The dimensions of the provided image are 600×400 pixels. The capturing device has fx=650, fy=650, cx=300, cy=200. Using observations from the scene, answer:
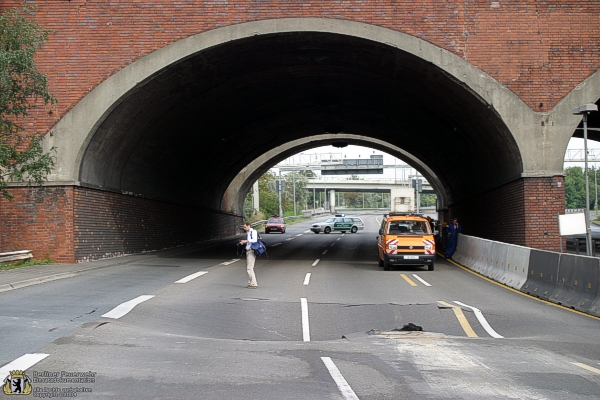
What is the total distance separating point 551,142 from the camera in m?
21.8

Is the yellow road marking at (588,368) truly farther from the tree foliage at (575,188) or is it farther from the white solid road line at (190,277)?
the tree foliage at (575,188)

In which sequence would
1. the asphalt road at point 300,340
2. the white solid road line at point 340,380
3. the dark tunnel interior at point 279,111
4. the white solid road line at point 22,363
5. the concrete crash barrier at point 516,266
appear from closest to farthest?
the white solid road line at point 340,380, the asphalt road at point 300,340, the white solid road line at point 22,363, the concrete crash barrier at point 516,266, the dark tunnel interior at point 279,111

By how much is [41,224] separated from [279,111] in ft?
50.7

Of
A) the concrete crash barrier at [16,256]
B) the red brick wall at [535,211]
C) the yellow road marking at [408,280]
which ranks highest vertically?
the red brick wall at [535,211]

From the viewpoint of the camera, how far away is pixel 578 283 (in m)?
13.4

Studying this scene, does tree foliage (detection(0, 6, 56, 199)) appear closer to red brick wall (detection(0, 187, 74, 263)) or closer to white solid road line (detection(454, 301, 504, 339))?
red brick wall (detection(0, 187, 74, 263))

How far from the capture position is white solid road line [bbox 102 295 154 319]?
1129 cm

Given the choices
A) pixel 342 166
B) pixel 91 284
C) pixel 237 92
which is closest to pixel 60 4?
pixel 237 92

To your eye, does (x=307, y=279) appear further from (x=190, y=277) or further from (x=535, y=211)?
(x=535, y=211)

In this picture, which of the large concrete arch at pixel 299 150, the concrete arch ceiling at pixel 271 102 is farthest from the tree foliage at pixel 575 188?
the concrete arch ceiling at pixel 271 102

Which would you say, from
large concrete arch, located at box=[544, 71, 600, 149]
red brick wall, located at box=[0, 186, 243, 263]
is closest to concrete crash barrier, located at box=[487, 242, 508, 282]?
large concrete arch, located at box=[544, 71, 600, 149]

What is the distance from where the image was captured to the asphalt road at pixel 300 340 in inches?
265

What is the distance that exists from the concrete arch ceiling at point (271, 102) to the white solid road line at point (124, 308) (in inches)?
391

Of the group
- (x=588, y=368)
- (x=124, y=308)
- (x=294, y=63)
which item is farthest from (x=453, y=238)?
(x=588, y=368)
